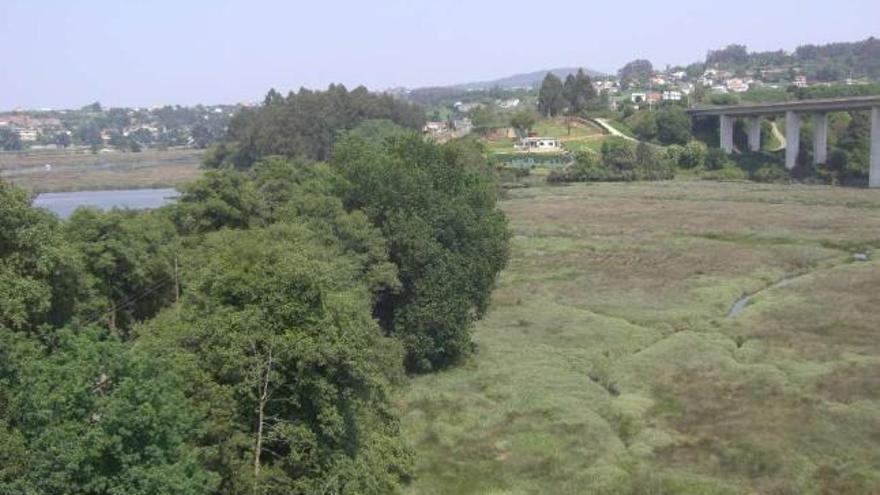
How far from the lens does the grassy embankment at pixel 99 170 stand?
105562 mm

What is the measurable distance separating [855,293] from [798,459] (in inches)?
849

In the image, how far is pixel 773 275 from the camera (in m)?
48.0

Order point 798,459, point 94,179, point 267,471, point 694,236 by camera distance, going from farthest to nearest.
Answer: point 94,179, point 694,236, point 798,459, point 267,471

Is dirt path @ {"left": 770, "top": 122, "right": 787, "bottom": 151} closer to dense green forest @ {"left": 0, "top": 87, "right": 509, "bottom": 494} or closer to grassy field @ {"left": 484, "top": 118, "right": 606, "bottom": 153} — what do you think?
grassy field @ {"left": 484, "top": 118, "right": 606, "bottom": 153}

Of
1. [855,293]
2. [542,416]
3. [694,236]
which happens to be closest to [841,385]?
[542,416]

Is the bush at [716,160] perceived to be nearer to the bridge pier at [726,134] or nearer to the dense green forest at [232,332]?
the bridge pier at [726,134]

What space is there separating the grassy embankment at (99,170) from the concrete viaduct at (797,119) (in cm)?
6291

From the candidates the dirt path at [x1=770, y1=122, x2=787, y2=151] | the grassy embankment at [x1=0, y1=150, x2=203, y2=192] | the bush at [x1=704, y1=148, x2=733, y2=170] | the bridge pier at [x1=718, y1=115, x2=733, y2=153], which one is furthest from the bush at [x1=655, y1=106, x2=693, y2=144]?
the grassy embankment at [x1=0, y1=150, x2=203, y2=192]

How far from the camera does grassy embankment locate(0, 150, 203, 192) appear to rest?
106 metres

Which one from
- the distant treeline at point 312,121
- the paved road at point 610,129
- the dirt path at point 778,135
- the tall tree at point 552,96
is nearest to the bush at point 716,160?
the paved road at point 610,129

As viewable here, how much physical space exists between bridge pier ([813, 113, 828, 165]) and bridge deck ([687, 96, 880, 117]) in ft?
7.06

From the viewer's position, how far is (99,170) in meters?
130

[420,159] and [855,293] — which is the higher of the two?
[420,159]

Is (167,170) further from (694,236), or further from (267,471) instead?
(267,471)
